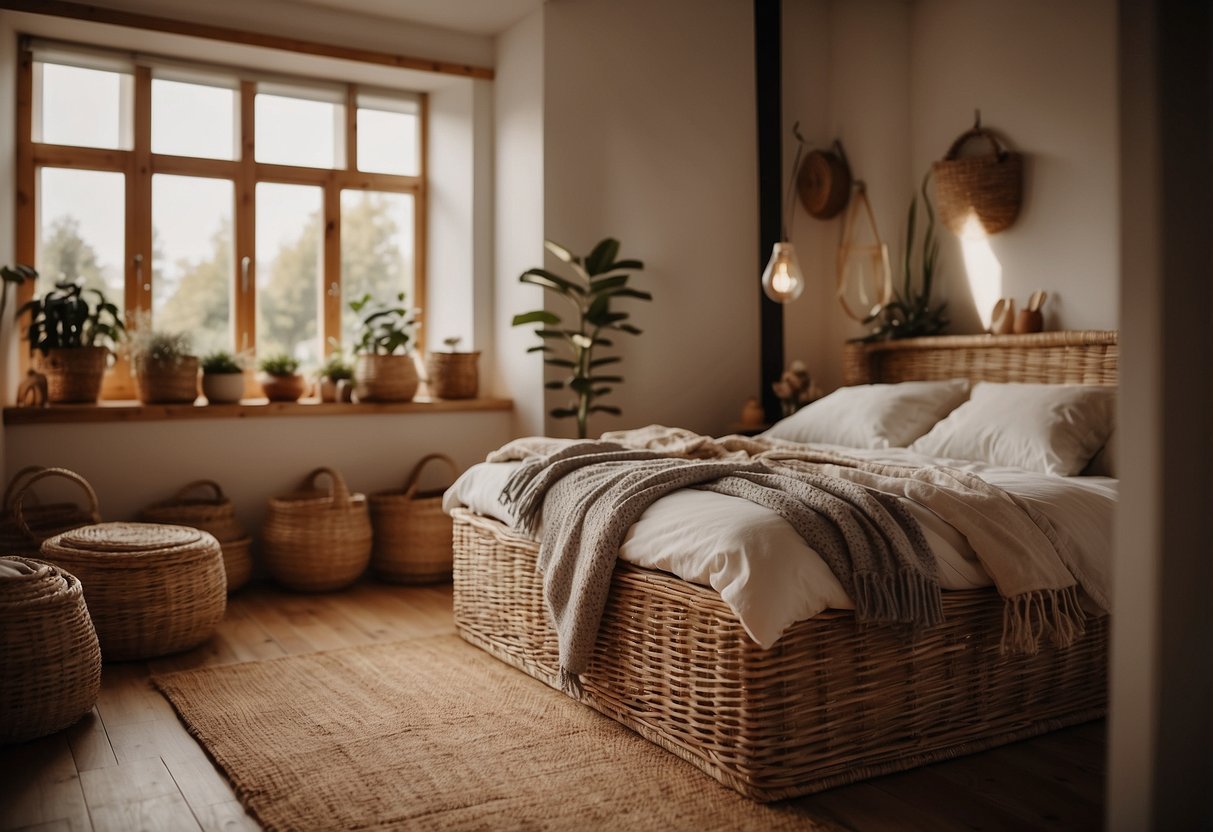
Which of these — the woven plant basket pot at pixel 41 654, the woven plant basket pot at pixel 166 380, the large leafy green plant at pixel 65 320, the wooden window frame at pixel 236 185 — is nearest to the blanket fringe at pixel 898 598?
the woven plant basket pot at pixel 41 654

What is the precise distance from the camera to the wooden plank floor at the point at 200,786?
2.11m

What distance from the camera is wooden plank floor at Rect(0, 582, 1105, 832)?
83.2 inches

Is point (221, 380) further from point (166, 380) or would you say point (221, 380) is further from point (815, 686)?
point (815, 686)

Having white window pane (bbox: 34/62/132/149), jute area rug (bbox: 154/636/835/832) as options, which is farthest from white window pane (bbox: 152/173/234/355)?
jute area rug (bbox: 154/636/835/832)

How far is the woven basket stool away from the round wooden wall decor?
10.5 feet

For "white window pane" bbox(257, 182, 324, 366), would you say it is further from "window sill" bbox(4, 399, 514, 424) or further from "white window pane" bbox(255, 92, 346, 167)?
"window sill" bbox(4, 399, 514, 424)

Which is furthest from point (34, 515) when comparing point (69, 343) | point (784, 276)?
point (784, 276)

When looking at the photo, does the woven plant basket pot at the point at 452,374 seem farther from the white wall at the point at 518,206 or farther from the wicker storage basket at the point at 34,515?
the wicker storage basket at the point at 34,515

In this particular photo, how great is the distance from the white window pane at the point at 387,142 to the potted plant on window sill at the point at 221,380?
127cm

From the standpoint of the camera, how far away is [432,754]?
2.47 m

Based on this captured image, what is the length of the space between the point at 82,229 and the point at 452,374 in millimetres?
1737

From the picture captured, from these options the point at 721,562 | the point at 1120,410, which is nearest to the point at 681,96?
the point at 721,562

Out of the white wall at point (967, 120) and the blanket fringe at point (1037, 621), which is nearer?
the blanket fringe at point (1037, 621)

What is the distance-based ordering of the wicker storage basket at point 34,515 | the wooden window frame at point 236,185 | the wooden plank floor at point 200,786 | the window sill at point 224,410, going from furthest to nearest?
the wooden window frame at point 236,185 < the window sill at point 224,410 < the wicker storage basket at point 34,515 < the wooden plank floor at point 200,786
